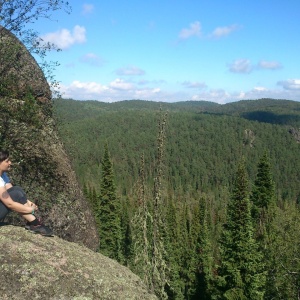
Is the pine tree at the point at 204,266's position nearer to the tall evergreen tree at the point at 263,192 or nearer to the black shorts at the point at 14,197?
the tall evergreen tree at the point at 263,192

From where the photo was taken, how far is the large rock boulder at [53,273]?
588 cm

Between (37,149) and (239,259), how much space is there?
16039mm

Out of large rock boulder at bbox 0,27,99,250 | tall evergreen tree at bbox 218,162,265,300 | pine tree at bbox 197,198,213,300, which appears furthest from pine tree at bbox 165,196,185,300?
large rock boulder at bbox 0,27,99,250

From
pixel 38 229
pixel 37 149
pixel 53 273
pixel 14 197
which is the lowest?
pixel 53 273

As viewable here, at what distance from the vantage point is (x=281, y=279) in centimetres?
2133

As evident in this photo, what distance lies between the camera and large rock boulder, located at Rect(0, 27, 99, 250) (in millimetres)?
11367

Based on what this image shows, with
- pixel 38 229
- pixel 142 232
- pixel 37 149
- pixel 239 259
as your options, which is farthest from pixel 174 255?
pixel 38 229

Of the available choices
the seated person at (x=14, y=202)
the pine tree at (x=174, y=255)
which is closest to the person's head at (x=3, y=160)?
the seated person at (x=14, y=202)

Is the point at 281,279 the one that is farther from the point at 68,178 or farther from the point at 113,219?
the point at 113,219

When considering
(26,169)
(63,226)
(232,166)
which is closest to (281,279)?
(63,226)

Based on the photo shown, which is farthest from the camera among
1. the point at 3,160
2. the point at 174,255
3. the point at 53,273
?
the point at 174,255

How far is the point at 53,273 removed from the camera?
6312 mm

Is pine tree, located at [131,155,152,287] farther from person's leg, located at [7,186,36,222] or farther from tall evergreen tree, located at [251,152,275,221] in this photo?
tall evergreen tree, located at [251,152,275,221]

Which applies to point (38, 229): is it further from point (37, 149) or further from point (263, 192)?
point (263, 192)
